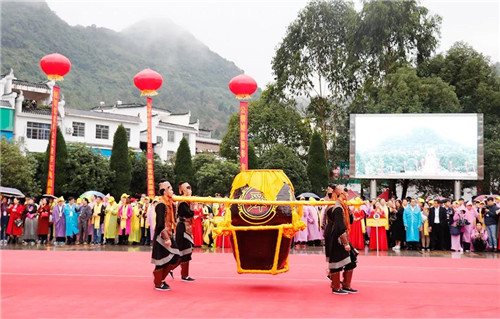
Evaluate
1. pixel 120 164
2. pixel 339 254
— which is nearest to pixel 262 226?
pixel 339 254

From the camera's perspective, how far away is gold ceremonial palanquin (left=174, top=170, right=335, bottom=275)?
7.54m

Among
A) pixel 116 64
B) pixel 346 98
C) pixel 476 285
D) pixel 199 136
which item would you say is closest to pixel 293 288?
pixel 476 285

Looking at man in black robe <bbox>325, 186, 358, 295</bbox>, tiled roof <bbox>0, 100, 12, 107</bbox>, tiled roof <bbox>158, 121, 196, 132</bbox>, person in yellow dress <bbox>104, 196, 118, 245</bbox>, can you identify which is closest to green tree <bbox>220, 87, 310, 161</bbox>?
tiled roof <bbox>158, 121, 196, 132</bbox>

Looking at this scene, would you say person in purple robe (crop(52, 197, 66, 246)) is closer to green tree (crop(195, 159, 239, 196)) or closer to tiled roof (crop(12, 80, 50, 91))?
green tree (crop(195, 159, 239, 196))

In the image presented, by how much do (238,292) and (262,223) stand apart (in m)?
0.96

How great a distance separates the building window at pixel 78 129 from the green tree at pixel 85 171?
9.68 metres

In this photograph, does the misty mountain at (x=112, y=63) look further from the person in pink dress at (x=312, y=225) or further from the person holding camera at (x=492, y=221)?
the person holding camera at (x=492, y=221)

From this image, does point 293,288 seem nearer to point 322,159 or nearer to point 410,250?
point 410,250

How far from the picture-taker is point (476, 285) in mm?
8219

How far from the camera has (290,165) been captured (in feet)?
105

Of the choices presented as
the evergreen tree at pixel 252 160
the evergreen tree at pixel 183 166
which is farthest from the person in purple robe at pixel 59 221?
the evergreen tree at pixel 183 166

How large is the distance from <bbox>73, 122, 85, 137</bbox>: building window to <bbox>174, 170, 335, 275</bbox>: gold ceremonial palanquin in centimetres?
3780

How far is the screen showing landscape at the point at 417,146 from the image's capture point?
72.4 feet

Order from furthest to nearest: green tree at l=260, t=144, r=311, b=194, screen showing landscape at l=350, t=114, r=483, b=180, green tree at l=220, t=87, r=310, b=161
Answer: green tree at l=220, t=87, r=310, b=161 → green tree at l=260, t=144, r=311, b=194 → screen showing landscape at l=350, t=114, r=483, b=180
